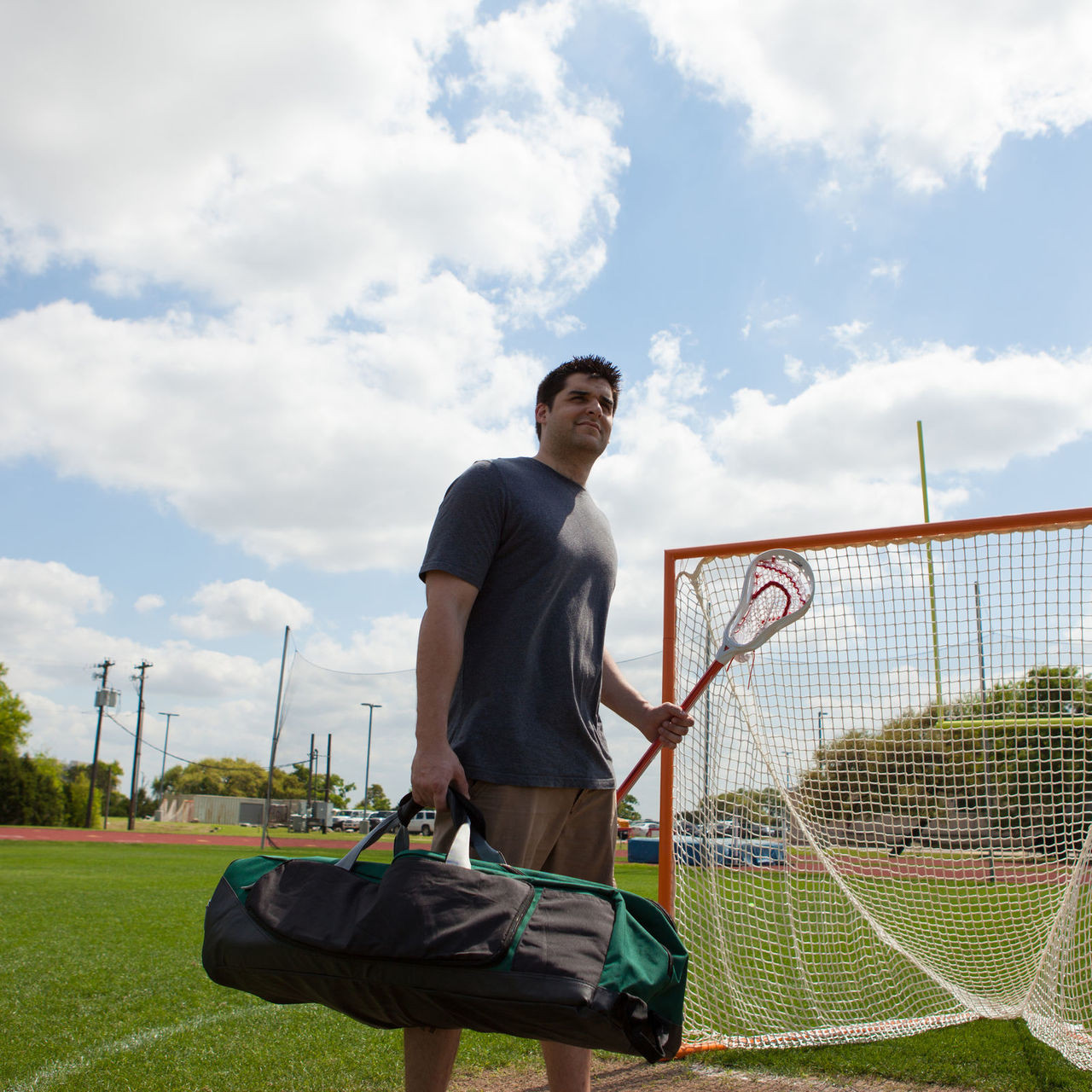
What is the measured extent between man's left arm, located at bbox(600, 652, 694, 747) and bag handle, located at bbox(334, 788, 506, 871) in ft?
2.67

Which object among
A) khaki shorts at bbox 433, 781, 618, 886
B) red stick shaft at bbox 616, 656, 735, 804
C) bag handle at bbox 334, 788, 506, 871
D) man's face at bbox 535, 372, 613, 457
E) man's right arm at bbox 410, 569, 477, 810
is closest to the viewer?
bag handle at bbox 334, 788, 506, 871

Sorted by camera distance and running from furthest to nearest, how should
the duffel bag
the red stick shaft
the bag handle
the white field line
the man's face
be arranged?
the white field line < the red stick shaft < the man's face < the bag handle < the duffel bag

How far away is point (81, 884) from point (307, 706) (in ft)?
31.2

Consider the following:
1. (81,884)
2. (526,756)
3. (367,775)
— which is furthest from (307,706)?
(526,756)

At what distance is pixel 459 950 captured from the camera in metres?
1.29

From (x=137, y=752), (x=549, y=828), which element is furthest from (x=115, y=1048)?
(x=137, y=752)

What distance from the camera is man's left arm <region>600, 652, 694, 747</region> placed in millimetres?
2436

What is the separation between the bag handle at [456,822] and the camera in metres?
1.65

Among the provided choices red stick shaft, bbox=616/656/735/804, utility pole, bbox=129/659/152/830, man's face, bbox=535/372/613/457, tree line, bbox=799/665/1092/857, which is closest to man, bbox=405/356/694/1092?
man's face, bbox=535/372/613/457

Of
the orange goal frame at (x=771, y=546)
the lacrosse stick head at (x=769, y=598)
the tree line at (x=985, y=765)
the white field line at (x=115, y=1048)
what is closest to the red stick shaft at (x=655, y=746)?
the lacrosse stick head at (x=769, y=598)

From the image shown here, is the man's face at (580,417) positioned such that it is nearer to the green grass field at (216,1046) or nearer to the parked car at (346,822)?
the green grass field at (216,1046)

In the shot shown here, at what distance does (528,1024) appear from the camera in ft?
4.32

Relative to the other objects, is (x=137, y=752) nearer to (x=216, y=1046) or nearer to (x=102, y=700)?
(x=102, y=700)

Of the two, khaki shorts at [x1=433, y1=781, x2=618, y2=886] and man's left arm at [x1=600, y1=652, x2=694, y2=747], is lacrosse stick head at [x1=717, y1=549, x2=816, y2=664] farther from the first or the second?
khaki shorts at [x1=433, y1=781, x2=618, y2=886]
